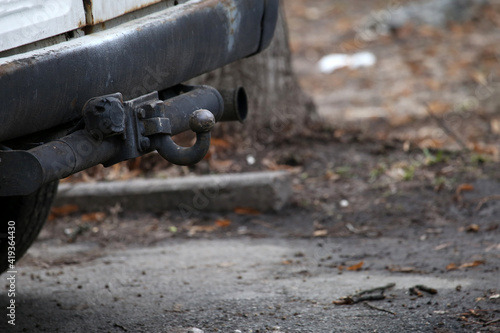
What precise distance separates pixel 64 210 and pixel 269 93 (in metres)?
1.80

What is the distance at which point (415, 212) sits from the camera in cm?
418

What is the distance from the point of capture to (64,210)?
4527 millimetres

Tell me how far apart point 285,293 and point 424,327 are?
68cm

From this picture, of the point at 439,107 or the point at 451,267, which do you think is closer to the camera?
the point at 451,267

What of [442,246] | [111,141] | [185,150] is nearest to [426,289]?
[442,246]

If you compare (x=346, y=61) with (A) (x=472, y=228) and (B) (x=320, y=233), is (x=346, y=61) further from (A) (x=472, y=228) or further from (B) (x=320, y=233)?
(A) (x=472, y=228)

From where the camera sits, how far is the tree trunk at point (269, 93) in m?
5.08

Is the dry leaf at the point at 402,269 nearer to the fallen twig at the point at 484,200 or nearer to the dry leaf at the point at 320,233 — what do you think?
the dry leaf at the point at 320,233

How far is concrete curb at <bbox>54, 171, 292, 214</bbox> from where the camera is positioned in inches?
170

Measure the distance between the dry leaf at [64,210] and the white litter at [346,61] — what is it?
4.71m

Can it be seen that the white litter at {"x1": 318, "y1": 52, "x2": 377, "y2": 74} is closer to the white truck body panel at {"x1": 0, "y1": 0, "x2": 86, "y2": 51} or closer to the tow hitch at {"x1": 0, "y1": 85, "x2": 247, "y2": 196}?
the tow hitch at {"x1": 0, "y1": 85, "x2": 247, "y2": 196}

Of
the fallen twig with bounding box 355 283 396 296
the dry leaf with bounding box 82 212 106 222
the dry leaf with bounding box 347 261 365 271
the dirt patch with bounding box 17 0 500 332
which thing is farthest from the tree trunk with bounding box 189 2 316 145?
the fallen twig with bounding box 355 283 396 296

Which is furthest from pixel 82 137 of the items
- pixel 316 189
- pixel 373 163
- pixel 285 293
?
pixel 373 163

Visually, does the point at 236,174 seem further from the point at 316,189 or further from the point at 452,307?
the point at 452,307
